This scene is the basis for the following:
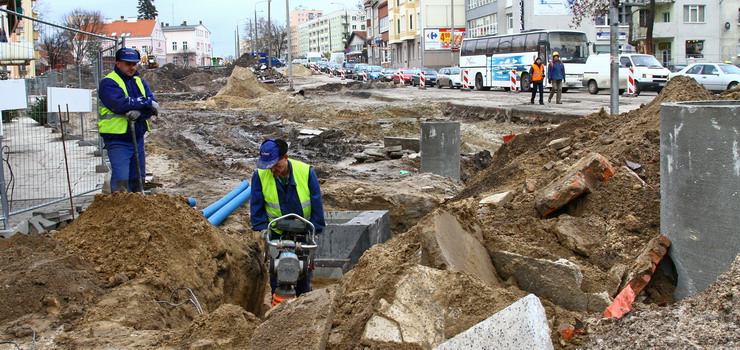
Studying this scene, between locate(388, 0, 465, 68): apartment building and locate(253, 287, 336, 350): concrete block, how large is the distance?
65.3 metres

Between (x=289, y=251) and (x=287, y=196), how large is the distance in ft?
1.87

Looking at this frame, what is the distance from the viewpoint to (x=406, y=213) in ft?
32.0

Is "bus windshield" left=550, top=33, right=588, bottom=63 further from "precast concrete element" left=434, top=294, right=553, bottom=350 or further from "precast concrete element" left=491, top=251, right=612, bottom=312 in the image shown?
"precast concrete element" left=434, top=294, right=553, bottom=350

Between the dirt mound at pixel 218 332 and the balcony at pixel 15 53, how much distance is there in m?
7.54

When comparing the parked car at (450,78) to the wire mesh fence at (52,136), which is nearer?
the wire mesh fence at (52,136)

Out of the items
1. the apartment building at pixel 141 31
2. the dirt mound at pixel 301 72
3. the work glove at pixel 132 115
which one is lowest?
the work glove at pixel 132 115

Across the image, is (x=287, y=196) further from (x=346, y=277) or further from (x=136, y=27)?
(x=136, y=27)

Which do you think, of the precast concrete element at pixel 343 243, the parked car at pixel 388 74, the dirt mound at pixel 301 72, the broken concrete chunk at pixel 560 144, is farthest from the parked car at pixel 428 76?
the precast concrete element at pixel 343 243

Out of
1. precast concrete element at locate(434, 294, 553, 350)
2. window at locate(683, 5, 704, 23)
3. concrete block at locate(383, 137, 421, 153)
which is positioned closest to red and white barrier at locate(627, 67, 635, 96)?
concrete block at locate(383, 137, 421, 153)

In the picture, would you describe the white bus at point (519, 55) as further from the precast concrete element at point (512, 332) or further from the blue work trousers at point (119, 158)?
the precast concrete element at point (512, 332)

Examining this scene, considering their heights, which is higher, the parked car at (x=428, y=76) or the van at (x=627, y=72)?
the parked car at (x=428, y=76)

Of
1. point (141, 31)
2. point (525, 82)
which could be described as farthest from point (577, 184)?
point (141, 31)

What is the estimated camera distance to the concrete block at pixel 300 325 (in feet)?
11.3

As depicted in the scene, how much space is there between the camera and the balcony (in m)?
10.1
